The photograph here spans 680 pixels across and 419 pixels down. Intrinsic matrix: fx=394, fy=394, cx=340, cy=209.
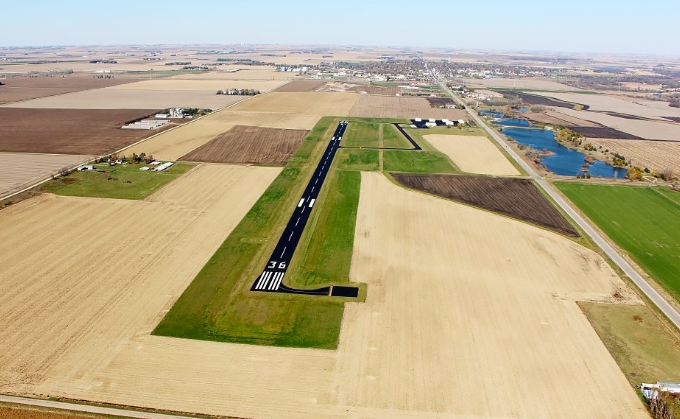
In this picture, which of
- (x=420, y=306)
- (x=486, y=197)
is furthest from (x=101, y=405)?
(x=486, y=197)

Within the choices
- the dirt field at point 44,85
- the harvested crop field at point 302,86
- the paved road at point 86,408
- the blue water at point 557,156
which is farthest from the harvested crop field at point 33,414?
the harvested crop field at point 302,86

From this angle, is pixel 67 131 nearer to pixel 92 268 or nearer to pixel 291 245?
pixel 92 268

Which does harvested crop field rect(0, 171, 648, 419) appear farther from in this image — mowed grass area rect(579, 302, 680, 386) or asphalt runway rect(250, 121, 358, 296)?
asphalt runway rect(250, 121, 358, 296)

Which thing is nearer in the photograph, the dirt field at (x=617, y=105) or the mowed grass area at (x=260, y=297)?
the mowed grass area at (x=260, y=297)

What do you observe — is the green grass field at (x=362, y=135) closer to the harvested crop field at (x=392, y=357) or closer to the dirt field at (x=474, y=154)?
the dirt field at (x=474, y=154)

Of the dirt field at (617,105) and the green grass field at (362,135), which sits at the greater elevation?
the dirt field at (617,105)

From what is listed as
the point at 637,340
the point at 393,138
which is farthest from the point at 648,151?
the point at 637,340

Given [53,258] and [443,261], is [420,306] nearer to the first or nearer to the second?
[443,261]
